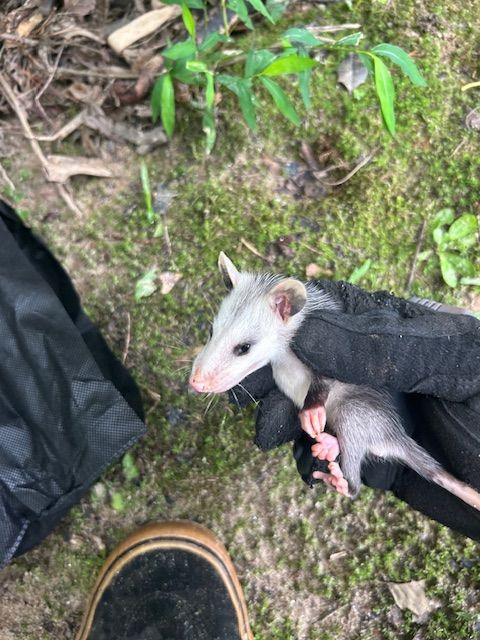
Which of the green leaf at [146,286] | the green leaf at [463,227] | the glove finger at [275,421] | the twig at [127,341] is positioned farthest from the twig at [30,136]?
the green leaf at [463,227]

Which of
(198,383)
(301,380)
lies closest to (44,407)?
(198,383)

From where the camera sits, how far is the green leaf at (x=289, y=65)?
1.80m

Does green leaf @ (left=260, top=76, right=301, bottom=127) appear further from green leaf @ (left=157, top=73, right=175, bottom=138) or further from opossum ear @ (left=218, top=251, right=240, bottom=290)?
opossum ear @ (left=218, top=251, right=240, bottom=290)

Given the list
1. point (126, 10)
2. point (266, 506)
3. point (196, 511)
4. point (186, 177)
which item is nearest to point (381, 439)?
point (266, 506)

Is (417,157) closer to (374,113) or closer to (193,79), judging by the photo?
(374,113)

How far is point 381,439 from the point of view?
2123 mm

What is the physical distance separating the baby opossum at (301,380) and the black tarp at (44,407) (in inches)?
20.1

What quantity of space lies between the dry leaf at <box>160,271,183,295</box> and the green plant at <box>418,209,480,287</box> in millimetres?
1073

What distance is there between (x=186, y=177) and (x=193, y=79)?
0.50m

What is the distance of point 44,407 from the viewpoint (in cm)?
224

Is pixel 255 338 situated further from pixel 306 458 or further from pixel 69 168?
pixel 69 168

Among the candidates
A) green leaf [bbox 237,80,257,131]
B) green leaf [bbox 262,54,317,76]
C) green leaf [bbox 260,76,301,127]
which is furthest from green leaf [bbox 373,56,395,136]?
green leaf [bbox 237,80,257,131]

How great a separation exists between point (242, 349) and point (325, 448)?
44cm

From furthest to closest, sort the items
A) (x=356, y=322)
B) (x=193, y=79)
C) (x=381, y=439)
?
(x=193, y=79), (x=381, y=439), (x=356, y=322)
